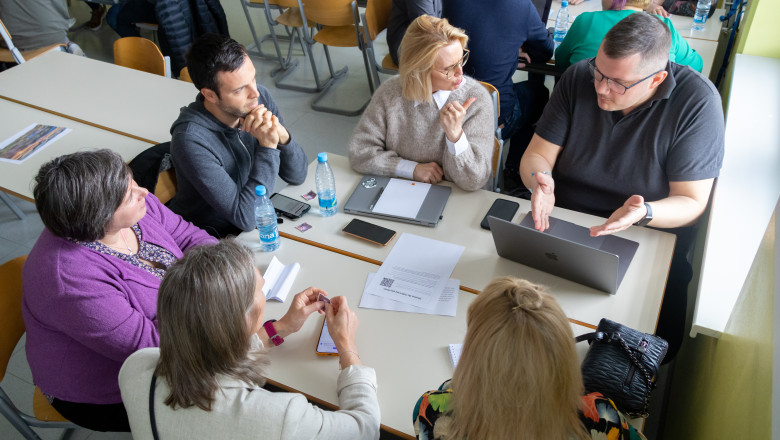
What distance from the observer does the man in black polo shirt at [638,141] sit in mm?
1829

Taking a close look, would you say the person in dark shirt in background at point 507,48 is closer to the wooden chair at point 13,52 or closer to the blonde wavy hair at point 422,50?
the blonde wavy hair at point 422,50

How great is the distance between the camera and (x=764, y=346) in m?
1.07

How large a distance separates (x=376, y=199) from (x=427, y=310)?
60cm

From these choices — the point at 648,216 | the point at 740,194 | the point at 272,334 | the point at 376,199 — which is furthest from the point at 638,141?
the point at 272,334

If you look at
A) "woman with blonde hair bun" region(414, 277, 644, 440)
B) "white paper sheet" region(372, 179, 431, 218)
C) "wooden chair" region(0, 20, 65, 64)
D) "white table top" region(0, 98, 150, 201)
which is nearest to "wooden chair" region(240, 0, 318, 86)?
"wooden chair" region(0, 20, 65, 64)

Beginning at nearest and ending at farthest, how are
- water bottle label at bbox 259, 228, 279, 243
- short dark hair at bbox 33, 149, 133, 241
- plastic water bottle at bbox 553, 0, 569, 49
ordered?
short dark hair at bbox 33, 149, 133, 241 → water bottle label at bbox 259, 228, 279, 243 → plastic water bottle at bbox 553, 0, 569, 49

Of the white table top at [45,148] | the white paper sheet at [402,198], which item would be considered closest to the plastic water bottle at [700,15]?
the white paper sheet at [402,198]

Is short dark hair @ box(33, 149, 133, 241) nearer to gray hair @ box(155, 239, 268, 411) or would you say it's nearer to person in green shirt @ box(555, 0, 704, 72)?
gray hair @ box(155, 239, 268, 411)

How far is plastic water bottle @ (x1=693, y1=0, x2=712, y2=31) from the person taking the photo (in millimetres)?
3457

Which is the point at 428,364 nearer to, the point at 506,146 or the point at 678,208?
the point at 678,208

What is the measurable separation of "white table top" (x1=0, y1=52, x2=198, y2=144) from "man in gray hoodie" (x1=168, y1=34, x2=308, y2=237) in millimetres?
596

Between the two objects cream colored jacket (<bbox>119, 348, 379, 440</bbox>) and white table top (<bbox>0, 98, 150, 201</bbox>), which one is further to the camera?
white table top (<bbox>0, 98, 150, 201</bbox>)

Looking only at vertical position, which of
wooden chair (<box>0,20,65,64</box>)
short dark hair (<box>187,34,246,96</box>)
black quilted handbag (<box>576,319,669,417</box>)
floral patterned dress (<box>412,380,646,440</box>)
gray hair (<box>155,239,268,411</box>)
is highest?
short dark hair (<box>187,34,246,96</box>)

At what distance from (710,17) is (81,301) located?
4.04 metres
